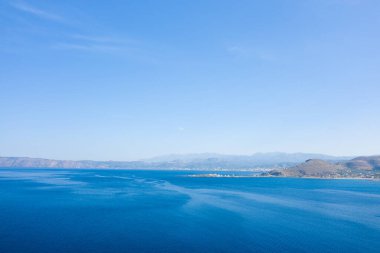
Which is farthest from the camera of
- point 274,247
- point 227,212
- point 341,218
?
point 227,212

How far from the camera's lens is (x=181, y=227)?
41.2 metres

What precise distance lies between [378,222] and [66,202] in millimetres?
61440

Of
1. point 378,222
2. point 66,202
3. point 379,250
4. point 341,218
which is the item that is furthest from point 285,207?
point 66,202

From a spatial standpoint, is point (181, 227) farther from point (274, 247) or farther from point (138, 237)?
point (274, 247)

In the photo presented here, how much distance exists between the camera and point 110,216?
4866cm

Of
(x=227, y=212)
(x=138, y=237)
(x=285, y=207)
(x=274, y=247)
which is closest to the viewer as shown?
(x=274, y=247)

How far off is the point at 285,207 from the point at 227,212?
14.9 m

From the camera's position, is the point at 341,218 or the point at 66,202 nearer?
the point at 341,218

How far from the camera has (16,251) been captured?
28531 mm

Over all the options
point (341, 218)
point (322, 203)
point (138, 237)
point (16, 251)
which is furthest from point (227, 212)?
point (16, 251)

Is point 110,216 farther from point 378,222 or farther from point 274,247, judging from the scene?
point 378,222

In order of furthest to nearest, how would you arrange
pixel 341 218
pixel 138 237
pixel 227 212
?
pixel 227 212 < pixel 341 218 < pixel 138 237

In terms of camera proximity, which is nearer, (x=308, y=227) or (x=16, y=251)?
(x=16, y=251)

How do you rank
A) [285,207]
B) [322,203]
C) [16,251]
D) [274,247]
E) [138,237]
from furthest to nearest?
1. [322,203]
2. [285,207]
3. [138,237]
4. [274,247]
5. [16,251]
